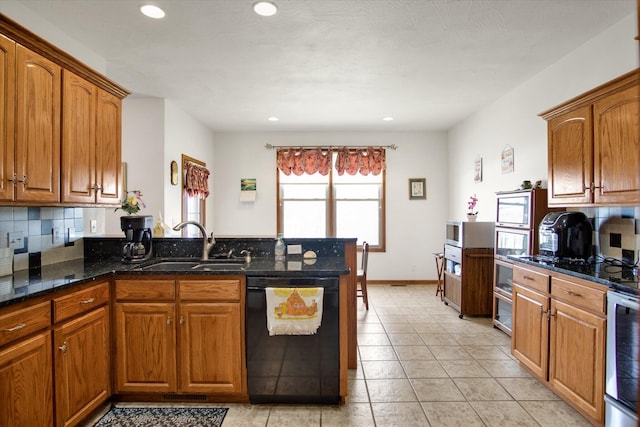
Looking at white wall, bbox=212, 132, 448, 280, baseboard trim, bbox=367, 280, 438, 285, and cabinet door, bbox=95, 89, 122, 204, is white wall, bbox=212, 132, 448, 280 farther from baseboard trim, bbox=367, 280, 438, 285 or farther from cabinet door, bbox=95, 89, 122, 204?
cabinet door, bbox=95, 89, 122, 204

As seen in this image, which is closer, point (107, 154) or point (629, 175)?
point (629, 175)

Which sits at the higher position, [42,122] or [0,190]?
[42,122]

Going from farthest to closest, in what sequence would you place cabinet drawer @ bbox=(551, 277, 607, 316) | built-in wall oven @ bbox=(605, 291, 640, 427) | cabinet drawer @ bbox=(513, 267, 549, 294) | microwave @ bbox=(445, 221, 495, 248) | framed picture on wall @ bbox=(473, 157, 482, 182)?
framed picture on wall @ bbox=(473, 157, 482, 182), microwave @ bbox=(445, 221, 495, 248), cabinet drawer @ bbox=(513, 267, 549, 294), cabinet drawer @ bbox=(551, 277, 607, 316), built-in wall oven @ bbox=(605, 291, 640, 427)

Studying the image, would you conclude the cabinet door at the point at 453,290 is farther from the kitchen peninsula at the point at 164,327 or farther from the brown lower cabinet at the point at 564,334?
the kitchen peninsula at the point at 164,327

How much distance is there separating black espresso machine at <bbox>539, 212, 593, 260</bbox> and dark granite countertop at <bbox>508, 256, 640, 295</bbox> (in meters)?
0.14

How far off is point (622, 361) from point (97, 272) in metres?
2.95

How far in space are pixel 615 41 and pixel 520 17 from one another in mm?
776

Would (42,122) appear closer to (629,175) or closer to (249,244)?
(249,244)

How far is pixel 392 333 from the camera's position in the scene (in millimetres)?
3609

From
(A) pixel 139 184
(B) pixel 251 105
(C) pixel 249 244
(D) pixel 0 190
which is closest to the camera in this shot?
(D) pixel 0 190

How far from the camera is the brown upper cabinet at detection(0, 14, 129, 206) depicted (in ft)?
5.88

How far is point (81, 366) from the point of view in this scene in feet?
6.43

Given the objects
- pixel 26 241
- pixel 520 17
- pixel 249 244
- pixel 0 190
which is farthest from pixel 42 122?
pixel 520 17

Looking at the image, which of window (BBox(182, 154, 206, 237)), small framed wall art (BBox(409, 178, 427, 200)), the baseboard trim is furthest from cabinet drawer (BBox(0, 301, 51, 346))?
small framed wall art (BBox(409, 178, 427, 200))
